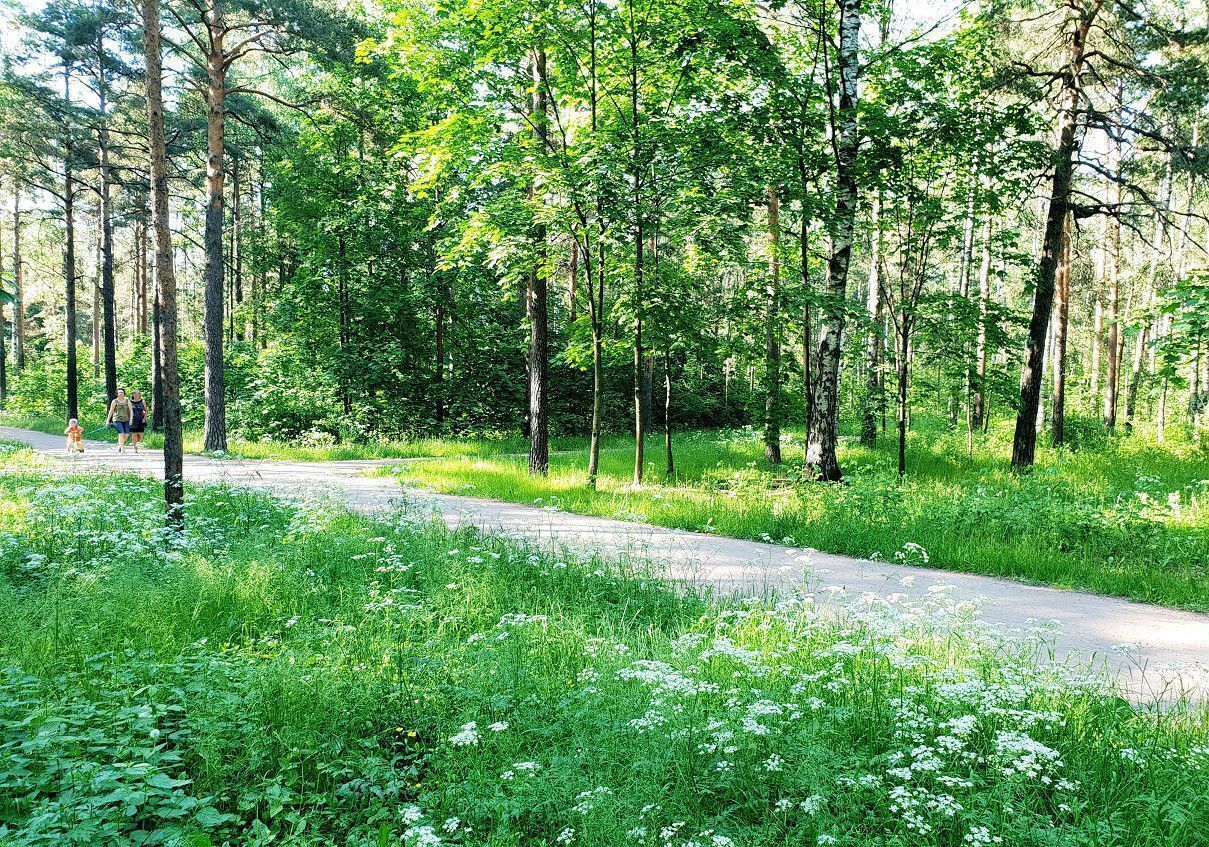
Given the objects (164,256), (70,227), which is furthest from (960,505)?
(70,227)

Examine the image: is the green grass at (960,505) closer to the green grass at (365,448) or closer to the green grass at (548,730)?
the green grass at (365,448)

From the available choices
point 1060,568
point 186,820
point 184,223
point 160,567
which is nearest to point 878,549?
point 1060,568

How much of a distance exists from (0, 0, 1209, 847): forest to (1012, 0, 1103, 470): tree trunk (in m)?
0.10

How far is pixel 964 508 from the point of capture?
9.43m

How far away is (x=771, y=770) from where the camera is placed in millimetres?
3223

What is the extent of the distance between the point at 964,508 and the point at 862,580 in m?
3.36

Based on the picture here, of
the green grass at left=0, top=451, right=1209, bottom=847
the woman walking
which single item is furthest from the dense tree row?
the green grass at left=0, top=451, right=1209, bottom=847

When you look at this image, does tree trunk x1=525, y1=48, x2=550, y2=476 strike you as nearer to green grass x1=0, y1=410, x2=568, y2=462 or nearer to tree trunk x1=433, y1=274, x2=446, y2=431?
green grass x1=0, y1=410, x2=568, y2=462

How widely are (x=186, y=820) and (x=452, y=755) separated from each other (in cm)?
124

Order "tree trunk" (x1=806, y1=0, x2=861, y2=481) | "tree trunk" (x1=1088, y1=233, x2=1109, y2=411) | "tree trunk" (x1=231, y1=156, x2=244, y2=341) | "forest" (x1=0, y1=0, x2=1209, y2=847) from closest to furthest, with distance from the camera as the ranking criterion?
"forest" (x1=0, y1=0, x2=1209, y2=847), "tree trunk" (x1=806, y1=0, x2=861, y2=481), "tree trunk" (x1=1088, y1=233, x2=1109, y2=411), "tree trunk" (x1=231, y1=156, x2=244, y2=341)

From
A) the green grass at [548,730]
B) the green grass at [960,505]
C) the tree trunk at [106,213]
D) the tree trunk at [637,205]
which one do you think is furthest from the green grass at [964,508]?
the tree trunk at [106,213]

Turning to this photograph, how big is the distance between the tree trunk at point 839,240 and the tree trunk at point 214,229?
1360 centimetres

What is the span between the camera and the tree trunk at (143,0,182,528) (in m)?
8.80

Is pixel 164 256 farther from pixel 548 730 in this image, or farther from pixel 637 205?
pixel 548 730
